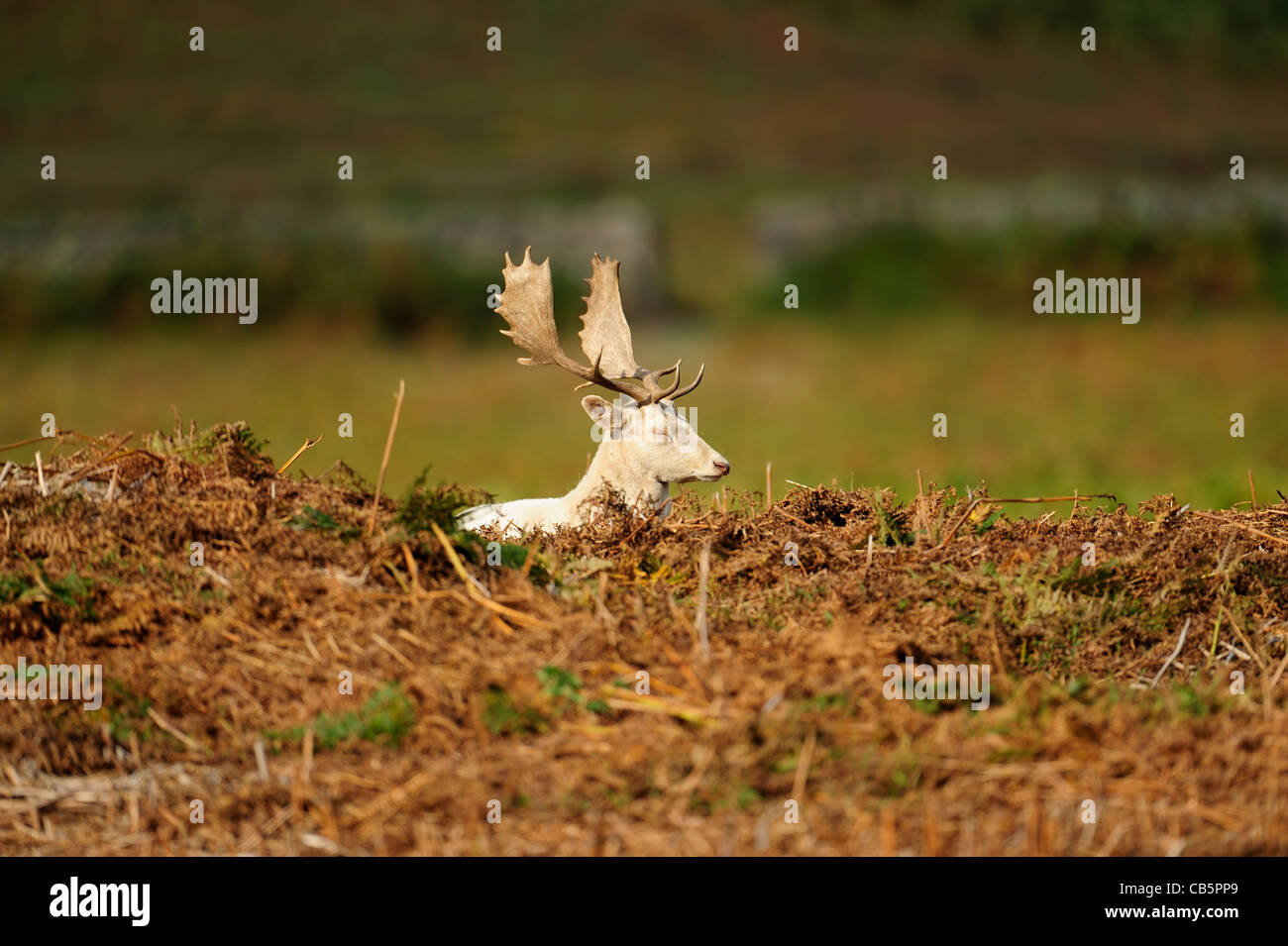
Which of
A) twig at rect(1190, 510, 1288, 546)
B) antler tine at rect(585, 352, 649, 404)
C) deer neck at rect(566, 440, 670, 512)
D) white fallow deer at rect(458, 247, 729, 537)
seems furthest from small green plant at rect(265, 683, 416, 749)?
twig at rect(1190, 510, 1288, 546)

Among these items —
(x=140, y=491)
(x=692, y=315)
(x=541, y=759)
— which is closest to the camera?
(x=541, y=759)

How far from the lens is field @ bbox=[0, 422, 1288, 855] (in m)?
4.55

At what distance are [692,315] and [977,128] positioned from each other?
59.3 feet

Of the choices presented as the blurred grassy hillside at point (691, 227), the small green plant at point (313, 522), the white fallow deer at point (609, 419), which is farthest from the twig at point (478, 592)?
the blurred grassy hillside at point (691, 227)

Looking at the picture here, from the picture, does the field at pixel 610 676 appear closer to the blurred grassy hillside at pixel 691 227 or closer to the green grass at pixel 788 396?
the blurred grassy hillside at pixel 691 227

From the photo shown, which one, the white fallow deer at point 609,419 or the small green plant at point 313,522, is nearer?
the small green plant at point 313,522

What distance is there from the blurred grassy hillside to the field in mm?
4756

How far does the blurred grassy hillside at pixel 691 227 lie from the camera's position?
73.6ft

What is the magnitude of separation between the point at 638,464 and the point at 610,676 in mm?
2738

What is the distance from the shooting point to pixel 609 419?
7.96m

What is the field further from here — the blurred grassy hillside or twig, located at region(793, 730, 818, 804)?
the blurred grassy hillside

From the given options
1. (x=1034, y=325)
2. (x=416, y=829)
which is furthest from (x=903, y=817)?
(x=1034, y=325)
